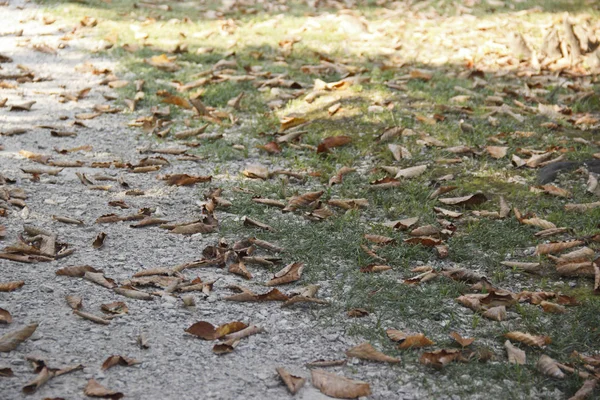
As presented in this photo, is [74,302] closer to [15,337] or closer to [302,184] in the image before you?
[15,337]

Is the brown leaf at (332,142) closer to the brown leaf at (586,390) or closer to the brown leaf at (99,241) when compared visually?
the brown leaf at (99,241)

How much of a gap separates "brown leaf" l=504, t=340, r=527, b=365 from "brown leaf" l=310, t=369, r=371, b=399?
642 millimetres

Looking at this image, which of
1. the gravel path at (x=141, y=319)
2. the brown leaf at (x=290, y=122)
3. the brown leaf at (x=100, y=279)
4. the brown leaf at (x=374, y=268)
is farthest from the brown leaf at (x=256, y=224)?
the brown leaf at (x=290, y=122)

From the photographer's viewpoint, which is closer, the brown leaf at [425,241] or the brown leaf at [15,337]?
the brown leaf at [15,337]

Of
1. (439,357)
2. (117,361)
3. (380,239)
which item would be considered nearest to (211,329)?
(117,361)

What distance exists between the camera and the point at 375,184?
4.92 m

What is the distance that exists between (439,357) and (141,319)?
1282 millimetres

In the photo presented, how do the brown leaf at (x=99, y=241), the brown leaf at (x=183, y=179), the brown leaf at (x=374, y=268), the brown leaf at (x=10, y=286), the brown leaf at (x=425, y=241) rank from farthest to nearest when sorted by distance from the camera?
the brown leaf at (x=183, y=179) < the brown leaf at (x=425, y=241) < the brown leaf at (x=99, y=241) < the brown leaf at (x=374, y=268) < the brown leaf at (x=10, y=286)

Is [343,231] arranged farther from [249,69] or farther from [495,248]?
[249,69]

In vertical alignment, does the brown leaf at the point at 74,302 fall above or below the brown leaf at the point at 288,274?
above

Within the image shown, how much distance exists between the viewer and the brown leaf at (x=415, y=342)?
3.24 meters

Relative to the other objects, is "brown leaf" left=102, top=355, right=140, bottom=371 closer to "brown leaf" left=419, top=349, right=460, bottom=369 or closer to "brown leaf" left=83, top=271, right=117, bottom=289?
"brown leaf" left=83, top=271, right=117, bottom=289

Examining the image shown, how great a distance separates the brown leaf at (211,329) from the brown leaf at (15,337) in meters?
0.63

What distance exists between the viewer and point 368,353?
10.4ft
